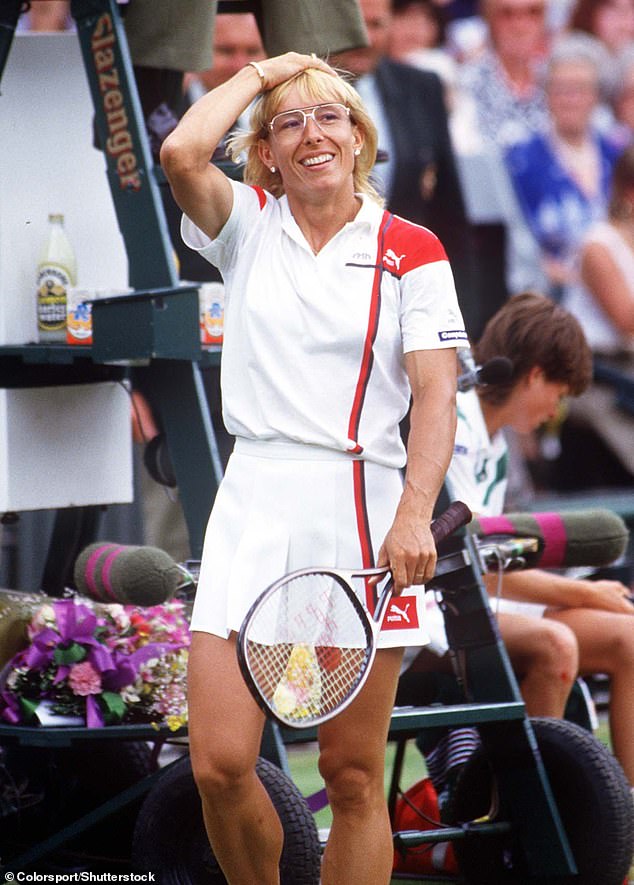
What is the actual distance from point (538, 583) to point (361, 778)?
180cm

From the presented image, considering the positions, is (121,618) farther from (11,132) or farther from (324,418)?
(11,132)

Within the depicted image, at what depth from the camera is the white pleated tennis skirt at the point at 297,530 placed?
356 centimetres

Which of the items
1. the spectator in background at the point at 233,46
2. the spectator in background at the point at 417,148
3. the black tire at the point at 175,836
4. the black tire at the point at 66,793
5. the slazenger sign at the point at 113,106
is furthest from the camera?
the spectator in background at the point at 417,148

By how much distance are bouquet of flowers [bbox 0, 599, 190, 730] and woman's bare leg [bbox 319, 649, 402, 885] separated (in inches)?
27.8

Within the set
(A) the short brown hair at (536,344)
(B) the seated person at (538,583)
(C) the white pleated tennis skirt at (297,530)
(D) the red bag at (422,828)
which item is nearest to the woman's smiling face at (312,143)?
(C) the white pleated tennis skirt at (297,530)

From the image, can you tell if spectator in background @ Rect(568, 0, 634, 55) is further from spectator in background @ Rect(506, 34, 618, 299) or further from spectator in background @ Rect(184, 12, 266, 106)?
spectator in background @ Rect(184, 12, 266, 106)

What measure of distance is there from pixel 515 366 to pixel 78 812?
1.92m

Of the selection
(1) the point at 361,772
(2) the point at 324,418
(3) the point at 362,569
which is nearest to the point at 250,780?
(1) the point at 361,772

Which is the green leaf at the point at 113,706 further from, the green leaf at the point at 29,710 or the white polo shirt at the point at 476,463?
the white polo shirt at the point at 476,463

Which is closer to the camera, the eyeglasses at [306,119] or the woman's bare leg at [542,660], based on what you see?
the eyeglasses at [306,119]

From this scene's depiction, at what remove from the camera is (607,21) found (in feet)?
31.5

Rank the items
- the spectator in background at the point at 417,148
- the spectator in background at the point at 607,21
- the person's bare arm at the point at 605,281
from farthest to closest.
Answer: the spectator in background at the point at 607,21 → the person's bare arm at the point at 605,281 → the spectator in background at the point at 417,148

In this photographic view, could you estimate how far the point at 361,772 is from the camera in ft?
11.8

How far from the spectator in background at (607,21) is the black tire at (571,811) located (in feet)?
19.3
